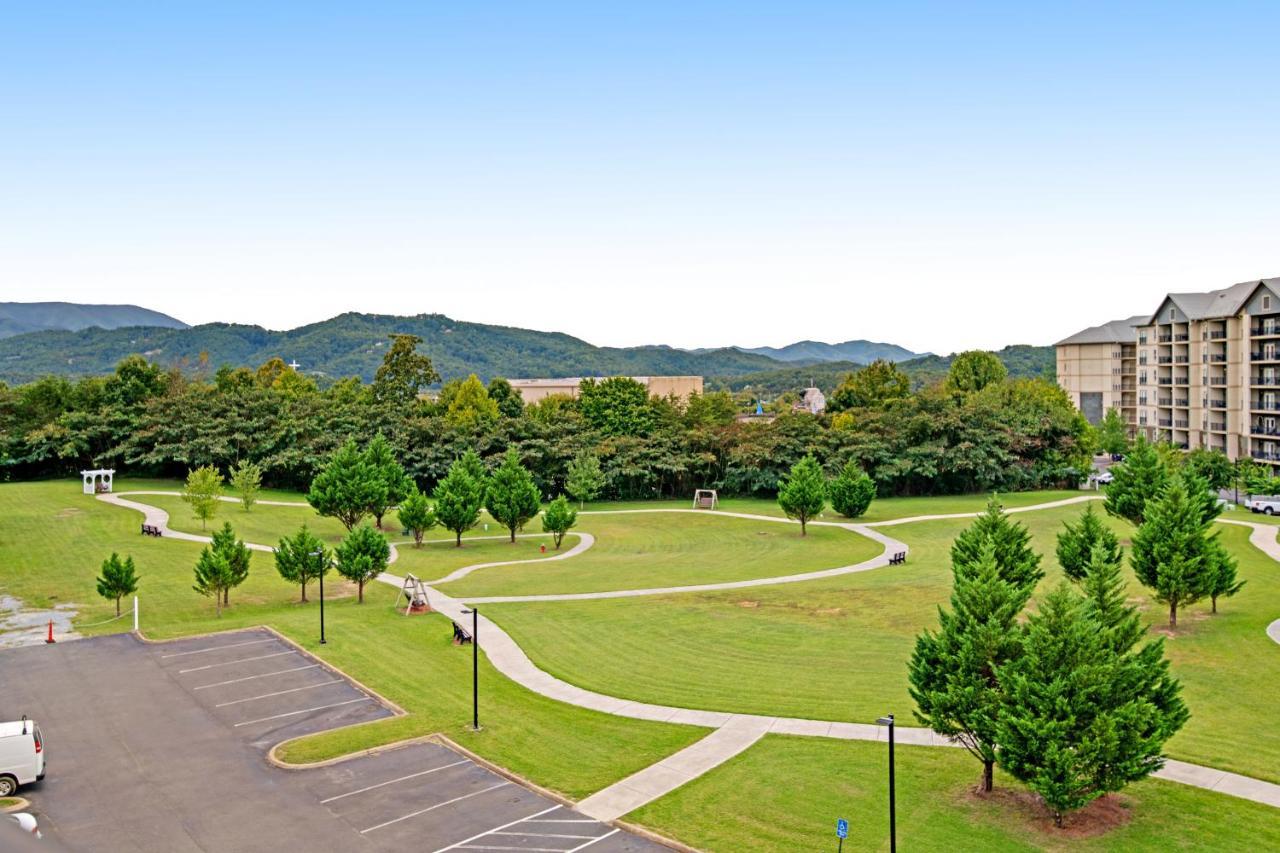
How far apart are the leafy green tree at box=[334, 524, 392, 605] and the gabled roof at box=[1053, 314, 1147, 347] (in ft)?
333

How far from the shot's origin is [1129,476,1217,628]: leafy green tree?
33594 mm

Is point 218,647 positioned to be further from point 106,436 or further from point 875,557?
point 106,436

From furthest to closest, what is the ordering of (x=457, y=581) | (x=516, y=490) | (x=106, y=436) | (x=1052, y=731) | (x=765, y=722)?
(x=106, y=436) < (x=516, y=490) < (x=457, y=581) < (x=765, y=722) < (x=1052, y=731)

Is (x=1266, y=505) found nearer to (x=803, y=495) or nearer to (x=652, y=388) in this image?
(x=803, y=495)

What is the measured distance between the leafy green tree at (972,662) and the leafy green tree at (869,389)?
89.2m

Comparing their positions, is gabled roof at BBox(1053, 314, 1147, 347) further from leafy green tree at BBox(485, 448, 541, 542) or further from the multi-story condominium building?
leafy green tree at BBox(485, 448, 541, 542)

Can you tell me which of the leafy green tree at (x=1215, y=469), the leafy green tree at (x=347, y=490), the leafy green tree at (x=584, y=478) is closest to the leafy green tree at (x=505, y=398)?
the leafy green tree at (x=584, y=478)

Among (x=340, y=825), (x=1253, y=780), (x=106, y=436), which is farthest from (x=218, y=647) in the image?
(x=106, y=436)

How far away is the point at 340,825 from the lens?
20609 mm

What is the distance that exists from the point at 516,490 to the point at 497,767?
34.7m

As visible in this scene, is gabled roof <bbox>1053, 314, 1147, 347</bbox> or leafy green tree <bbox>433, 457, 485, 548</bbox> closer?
leafy green tree <bbox>433, 457, 485, 548</bbox>

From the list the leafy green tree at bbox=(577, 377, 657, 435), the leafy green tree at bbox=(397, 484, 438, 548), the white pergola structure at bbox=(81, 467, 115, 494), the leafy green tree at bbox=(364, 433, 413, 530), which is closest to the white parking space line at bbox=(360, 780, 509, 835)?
the leafy green tree at bbox=(397, 484, 438, 548)

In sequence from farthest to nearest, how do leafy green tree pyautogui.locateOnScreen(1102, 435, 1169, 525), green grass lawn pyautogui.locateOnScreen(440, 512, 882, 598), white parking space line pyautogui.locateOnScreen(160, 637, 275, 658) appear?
green grass lawn pyautogui.locateOnScreen(440, 512, 882, 598) < leafy green tree pyautogui.locateOnScreen(1102, 435, 1169, 525) < white parking space line pyautogui.locateOnScreen(160, 637, 275, 658)

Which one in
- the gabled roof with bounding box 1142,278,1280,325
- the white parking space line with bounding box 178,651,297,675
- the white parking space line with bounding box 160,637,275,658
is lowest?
the white parking space line with bounding box 178,651,297,675
